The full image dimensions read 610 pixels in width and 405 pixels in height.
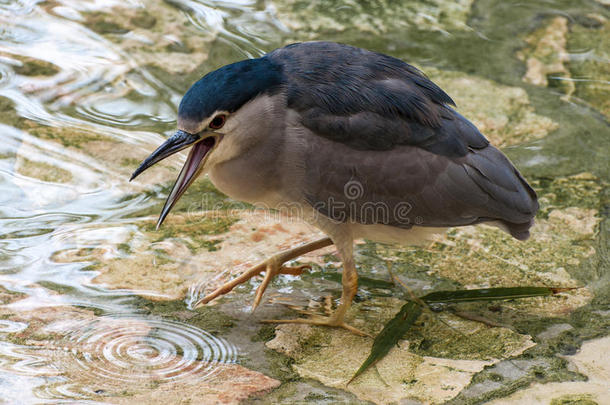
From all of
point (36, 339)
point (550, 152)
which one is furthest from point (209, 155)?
point (550, 152)

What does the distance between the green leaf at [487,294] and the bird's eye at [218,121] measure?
1387mm

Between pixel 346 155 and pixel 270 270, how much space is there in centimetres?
76

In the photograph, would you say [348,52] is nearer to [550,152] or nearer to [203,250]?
[203,250]

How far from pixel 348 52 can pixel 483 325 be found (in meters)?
1.55

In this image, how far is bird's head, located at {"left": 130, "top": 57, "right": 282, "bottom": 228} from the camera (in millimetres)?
3418

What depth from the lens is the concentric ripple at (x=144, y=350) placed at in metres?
3.29

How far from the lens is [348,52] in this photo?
12.9ft

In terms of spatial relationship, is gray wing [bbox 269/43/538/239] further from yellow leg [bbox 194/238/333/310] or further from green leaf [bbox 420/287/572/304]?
yellow leg [bbox 194/238/333/310]

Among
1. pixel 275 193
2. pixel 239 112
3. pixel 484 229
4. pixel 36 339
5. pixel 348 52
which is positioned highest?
pixel 348 52

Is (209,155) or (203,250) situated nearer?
(209,155)

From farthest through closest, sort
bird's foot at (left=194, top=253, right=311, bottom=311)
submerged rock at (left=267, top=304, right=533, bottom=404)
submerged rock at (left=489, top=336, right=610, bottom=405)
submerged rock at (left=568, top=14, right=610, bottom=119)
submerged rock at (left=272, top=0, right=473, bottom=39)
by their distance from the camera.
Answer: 1. submerged rock at (left=272, top=0, right=473, bottom=39)
2. submerged rock at (left=568, top=14, right=610, bottom=119)
3. bird's foot at (left=194, top=253, right=311, bottom=311)
4. submerged rock at (left=267, top=304, right=533, bottom=404)
5. submerged rock at (left=489, top=336, right=610, bottom=405)

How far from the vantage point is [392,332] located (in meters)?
3.67

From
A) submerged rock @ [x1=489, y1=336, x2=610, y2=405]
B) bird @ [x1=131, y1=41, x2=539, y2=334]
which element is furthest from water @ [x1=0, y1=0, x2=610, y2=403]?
submerged rock @ [x1=489, y1=336, x2=610, y2=405]

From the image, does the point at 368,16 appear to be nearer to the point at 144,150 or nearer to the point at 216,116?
the point at 144,150
